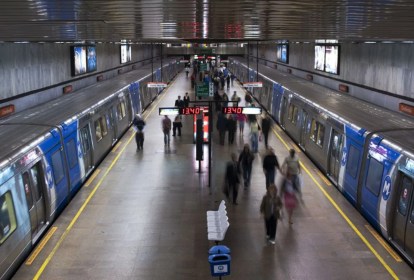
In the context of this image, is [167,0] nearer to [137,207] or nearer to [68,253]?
[68,253]

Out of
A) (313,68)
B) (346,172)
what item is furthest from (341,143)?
(313,68)

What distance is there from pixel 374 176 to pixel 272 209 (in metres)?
2.58

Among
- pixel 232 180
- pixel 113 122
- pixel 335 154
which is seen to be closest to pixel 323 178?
pixel 335 154

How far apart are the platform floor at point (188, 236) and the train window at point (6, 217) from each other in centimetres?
77

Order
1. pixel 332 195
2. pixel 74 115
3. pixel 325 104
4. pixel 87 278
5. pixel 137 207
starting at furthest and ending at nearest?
1. pixel 325 104
2. pixel 74 115
3. pixel 332 195
4. pixel 137 207
5. pixel 87 278

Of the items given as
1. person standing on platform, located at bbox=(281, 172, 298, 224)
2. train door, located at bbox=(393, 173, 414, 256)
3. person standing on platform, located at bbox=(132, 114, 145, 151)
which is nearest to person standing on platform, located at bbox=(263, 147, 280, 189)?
person standing on platform, located at bbox=(281, 172, 298, 224)

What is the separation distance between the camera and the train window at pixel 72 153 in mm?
12047

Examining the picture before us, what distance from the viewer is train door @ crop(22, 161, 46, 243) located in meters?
8.92

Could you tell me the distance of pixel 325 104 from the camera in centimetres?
1579

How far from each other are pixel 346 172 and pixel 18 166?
782cm

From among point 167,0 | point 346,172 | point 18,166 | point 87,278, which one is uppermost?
point 167,0

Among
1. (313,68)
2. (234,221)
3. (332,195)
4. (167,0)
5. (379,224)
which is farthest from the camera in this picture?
(313,68)

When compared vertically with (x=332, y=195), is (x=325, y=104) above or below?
above

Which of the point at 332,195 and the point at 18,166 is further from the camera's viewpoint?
the point at 332,195
